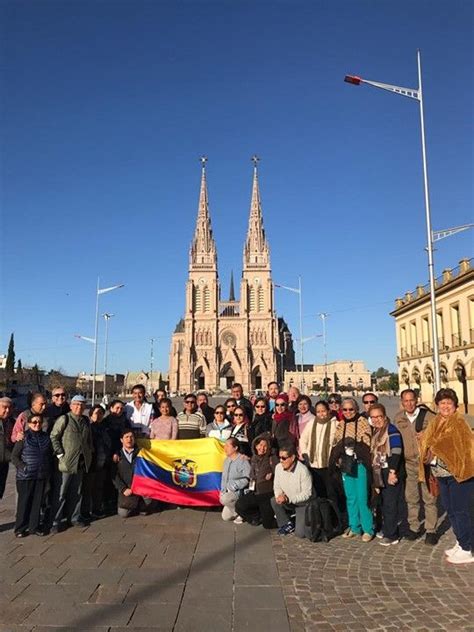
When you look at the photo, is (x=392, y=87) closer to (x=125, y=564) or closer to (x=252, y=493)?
(x=252, y=493)

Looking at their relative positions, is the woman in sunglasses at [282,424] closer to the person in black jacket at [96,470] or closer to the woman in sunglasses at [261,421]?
the woman in sunglasses at [261,421]

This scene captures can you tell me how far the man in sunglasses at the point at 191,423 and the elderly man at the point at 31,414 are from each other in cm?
252

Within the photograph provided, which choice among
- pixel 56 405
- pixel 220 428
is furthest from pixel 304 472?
pixel 56 405

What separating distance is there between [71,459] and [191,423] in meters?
2.52

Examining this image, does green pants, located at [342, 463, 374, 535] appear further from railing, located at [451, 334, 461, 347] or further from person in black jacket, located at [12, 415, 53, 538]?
railing, located at [451, 334, 461, 347]

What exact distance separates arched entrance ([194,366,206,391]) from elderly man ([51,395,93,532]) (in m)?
87.6

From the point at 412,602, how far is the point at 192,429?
16.2 feet

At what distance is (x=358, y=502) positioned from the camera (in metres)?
6.26

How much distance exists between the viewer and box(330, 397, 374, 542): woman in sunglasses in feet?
20.5

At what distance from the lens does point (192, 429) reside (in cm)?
859

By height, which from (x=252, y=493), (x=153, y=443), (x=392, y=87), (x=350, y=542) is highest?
(x=392, y=87)

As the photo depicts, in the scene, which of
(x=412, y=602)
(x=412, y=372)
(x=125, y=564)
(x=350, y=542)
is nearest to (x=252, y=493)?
(x=350, y=542)

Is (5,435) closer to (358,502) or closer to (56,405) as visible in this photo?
(56,405)

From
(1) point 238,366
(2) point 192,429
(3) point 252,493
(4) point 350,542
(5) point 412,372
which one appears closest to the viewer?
(4) point 350,542
